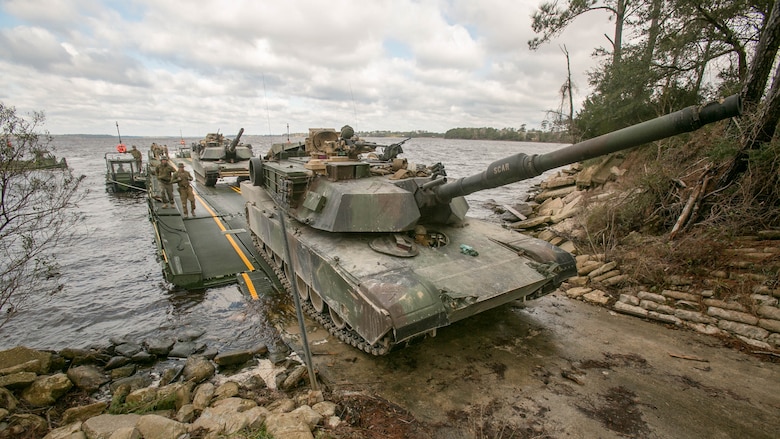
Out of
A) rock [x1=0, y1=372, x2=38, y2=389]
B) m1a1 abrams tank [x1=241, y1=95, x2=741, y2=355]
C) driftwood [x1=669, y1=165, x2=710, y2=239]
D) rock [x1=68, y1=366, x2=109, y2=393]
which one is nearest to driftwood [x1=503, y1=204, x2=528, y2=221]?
driftwood [x1=669, y1=165, x2=710, y2=239]

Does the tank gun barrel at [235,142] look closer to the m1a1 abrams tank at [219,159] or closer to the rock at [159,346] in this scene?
the m1a1 abrams tank at [219,159]

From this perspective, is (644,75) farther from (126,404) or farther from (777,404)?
(126,404)

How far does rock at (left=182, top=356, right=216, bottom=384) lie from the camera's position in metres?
5.57

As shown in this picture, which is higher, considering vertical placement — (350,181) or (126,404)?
(350,181)

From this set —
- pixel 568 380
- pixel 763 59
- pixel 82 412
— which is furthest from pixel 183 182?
pixel 763 59

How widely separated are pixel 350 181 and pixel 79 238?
11462 millimetres

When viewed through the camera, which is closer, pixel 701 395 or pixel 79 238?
pixel 701 395

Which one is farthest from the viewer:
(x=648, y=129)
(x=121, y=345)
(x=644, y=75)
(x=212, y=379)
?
(x=644, y=75)

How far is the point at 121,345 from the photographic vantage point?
6.53 m

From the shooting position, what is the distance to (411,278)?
525 centimetres

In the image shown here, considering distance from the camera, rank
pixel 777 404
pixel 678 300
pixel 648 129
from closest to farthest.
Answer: pixel 648 129 → pixel 777 404 → pixel 678 300

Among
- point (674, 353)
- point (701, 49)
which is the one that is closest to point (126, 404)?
point (674, 353)

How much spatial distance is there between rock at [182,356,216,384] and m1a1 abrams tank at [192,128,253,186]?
13.2m

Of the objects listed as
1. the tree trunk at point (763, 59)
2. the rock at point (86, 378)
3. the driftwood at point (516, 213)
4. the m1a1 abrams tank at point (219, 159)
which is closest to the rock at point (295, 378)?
the rock at point (86, 378)
